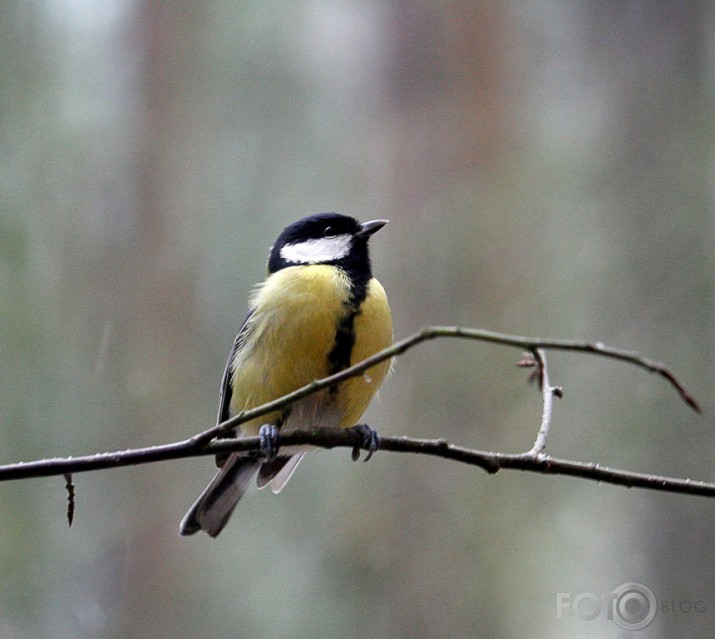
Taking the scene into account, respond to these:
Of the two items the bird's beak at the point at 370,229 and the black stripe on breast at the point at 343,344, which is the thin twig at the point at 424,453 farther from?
the bird's beak at the point at 370,229

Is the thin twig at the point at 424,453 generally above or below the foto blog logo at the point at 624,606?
above

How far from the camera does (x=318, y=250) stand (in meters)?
2.65

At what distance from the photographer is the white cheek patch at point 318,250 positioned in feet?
8.48

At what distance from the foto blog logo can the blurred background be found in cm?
11

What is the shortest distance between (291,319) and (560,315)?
8.39ft

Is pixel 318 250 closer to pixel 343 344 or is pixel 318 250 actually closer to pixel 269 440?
pixel 343 344

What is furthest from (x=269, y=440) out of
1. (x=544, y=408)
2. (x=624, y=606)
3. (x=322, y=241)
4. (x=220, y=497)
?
(x=624, y=606)

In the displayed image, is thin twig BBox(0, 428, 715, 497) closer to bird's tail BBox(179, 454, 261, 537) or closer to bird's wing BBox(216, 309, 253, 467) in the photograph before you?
bird's wing BBox(216, 309, 253, 467)

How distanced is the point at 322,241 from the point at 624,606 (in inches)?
73.0

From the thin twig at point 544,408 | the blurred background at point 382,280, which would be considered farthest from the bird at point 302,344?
the blurred background at point 382,280

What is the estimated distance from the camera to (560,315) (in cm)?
451

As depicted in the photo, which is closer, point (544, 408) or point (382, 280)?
point (544, 408)

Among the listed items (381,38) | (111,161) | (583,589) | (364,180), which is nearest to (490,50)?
(381,38)

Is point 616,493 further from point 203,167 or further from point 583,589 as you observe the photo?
point 203,167
